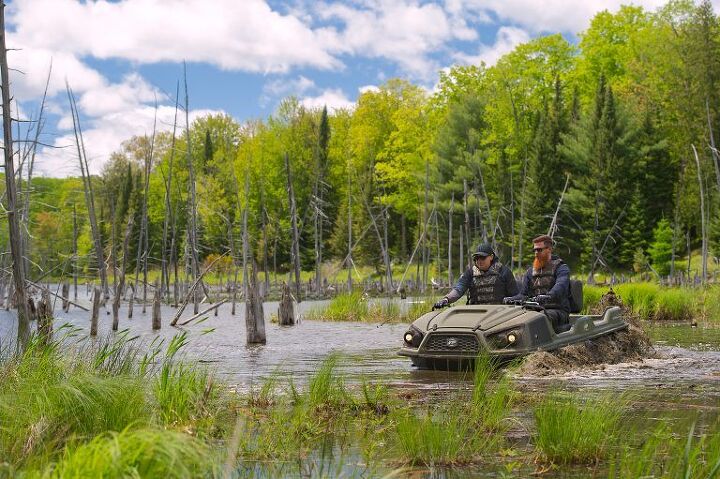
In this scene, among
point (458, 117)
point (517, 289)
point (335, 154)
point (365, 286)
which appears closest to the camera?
point (517, 289)

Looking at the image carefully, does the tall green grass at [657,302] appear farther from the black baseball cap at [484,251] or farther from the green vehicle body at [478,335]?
the green vehicle body at [478,335]

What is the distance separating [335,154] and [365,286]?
1979 cm

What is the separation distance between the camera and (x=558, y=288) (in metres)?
12.9

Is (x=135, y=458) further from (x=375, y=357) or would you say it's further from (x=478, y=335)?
(x=375, y=357)

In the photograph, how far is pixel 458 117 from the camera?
58.0 meters

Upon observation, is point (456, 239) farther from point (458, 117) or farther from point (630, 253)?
point (630, 253)

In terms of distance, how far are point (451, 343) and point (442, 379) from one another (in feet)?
1.65

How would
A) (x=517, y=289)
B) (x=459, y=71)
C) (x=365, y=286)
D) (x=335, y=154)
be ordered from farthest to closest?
(x=335, y=154) → (x=459, y=71) → (x=365, y=286) → (x=517, y=289)

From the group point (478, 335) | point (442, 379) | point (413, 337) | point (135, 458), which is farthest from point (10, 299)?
point (135, 458)

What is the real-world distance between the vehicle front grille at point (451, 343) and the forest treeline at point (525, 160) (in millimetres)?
31059

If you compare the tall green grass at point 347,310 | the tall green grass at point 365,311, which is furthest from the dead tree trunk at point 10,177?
the tall green grass at point 347,310

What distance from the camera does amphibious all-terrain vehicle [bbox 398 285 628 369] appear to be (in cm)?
1175

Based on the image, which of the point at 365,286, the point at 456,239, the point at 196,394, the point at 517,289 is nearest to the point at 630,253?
the point at 456,239

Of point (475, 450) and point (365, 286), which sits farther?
point (365, 286)
